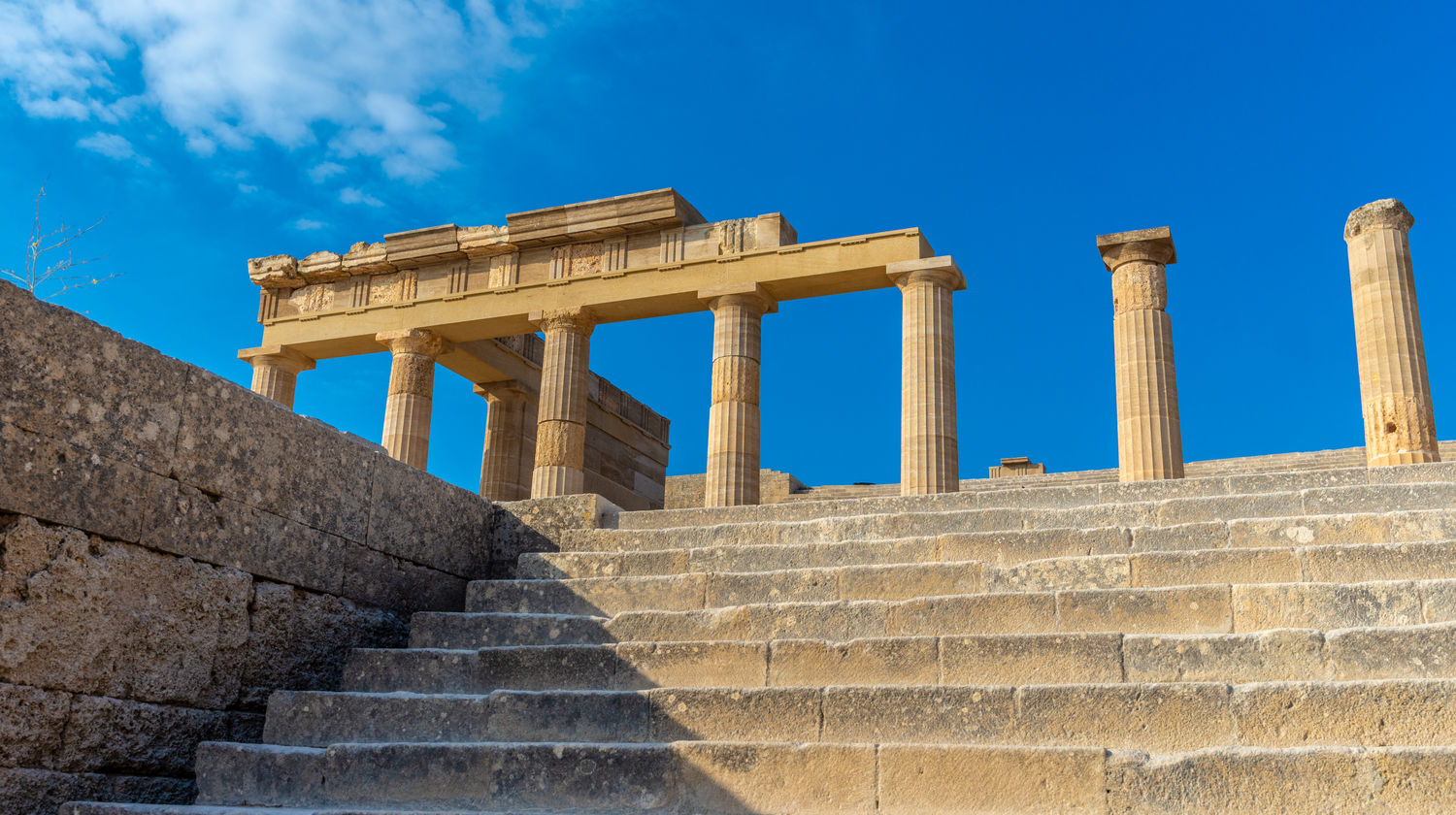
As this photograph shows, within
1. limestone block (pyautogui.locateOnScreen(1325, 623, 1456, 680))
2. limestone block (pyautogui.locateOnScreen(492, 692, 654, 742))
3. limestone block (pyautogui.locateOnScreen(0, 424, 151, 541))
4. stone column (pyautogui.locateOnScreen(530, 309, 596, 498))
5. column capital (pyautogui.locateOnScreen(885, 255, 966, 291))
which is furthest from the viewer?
stone column (pyautogui.locateOnScreen(530, 309, 596, 498))

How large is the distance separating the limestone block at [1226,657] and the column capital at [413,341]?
16.6 m

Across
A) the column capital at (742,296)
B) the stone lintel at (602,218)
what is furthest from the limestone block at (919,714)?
the stone lintel at (602,218)

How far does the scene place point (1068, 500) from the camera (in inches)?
321

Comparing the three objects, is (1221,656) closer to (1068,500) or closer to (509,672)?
(1068,500)

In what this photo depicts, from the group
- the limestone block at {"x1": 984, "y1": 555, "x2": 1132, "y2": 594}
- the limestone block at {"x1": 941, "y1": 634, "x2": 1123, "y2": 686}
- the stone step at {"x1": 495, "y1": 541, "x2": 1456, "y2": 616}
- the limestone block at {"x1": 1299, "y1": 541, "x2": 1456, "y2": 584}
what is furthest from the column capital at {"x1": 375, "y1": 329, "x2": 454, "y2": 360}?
the limestone block at {"x1": 1299, "y1": 541, "x2": 1456, "y2": 584}

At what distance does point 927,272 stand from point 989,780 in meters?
12.8

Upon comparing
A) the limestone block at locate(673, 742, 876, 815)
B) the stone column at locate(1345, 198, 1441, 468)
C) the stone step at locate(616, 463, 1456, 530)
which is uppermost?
the stone column at locate(1345, 198, 1441, 468)

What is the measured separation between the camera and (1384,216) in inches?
514

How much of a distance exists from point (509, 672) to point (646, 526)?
2730mm

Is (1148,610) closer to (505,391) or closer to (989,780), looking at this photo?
(989,780)

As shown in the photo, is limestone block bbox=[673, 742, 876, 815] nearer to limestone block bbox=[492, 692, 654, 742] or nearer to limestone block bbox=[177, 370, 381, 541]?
limestone block bbox=[492, 692, 654, 742]

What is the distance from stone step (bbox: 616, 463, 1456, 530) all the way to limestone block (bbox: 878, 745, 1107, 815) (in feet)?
11.4

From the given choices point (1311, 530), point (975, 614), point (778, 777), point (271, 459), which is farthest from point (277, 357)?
point (1311, 530)

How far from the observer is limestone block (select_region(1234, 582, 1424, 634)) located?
533 cm
